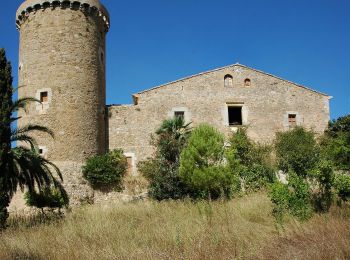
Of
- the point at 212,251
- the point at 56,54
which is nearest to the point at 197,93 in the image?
the point at 56,54

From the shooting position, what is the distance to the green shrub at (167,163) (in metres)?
19.7

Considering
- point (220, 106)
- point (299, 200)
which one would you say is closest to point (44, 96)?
point (220, 106)

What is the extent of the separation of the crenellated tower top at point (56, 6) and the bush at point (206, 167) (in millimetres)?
8419

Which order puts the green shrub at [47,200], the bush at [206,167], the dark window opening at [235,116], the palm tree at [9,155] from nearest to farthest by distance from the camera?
1. the palm tree at [9,155]
2. the green shrub at [47,200]
3. the bush at [206,167]
4. the dark window opening at [235,116]

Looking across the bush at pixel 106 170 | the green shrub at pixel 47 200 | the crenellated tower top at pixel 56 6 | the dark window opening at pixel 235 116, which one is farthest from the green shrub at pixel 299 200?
the crenellated tower top at pixel 56 6

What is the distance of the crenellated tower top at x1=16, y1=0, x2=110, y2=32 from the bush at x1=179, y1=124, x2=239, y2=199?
8.42m

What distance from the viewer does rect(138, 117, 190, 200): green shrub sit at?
64.6 feet

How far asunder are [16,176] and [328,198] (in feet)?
32.7

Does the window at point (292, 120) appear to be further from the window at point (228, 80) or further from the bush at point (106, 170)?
the bush at point (106, 170)

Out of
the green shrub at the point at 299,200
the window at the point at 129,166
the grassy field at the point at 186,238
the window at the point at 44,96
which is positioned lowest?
the grassy field at the point at 186,238

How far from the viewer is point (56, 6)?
67.3 ft

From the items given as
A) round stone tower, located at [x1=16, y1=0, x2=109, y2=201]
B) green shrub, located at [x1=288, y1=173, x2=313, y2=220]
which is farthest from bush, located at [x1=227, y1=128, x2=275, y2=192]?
green shrub, located at [x1=288, y1=173, x2=313, y2=220]

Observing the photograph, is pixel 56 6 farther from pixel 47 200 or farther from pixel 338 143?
pixel 338 143

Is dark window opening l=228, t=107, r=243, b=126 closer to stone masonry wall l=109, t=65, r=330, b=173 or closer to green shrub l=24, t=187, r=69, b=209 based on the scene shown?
stone masonry wall l=109, t=65, r=330, b=173
